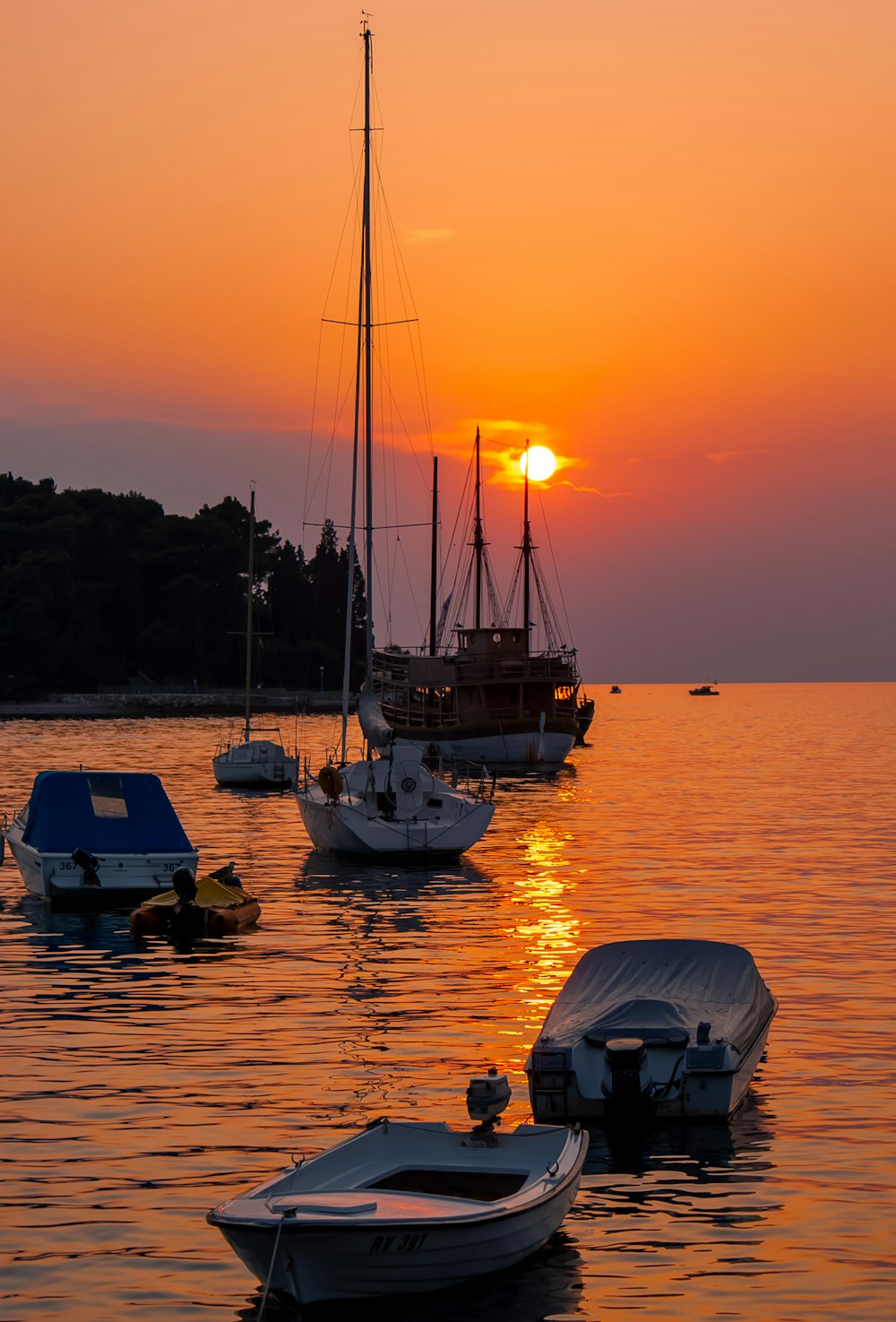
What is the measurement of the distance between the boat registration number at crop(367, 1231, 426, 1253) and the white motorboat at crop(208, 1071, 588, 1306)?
10 millimetres

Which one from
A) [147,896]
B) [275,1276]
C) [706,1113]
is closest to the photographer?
[275,1276]

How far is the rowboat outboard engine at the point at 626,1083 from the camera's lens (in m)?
18.8

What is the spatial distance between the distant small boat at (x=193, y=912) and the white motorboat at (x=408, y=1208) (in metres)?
18.6

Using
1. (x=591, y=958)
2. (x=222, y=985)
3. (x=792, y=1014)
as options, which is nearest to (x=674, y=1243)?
(x=591, y=958)

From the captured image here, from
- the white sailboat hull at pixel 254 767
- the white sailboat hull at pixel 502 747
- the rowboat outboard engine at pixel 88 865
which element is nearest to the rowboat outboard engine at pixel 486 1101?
the rowboat outboard engine at pixel 88 865

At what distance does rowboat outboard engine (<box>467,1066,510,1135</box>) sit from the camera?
15883 millimetres

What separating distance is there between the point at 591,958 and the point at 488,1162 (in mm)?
7822

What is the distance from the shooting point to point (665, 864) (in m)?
50.3

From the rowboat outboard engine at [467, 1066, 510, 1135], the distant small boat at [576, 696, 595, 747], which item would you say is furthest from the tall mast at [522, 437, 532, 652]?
the rowboat outboard engine at [467, 1066, 510, 1135]

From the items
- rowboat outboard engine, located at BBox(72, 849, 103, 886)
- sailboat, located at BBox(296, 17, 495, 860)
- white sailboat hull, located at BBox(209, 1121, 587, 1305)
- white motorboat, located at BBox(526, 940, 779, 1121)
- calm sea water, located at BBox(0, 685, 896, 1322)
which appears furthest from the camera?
sailboat, located at BBox(296, 17, 495, 860)

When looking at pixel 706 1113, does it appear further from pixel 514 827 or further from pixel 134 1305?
pixel 514 827

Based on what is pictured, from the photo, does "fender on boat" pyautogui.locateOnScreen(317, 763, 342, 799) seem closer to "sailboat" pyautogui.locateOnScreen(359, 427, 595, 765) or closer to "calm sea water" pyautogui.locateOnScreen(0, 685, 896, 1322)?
"calm sea water" pyautogui.locateOnScreen(0, 685, 896, 1322)

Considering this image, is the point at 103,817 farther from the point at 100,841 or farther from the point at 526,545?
the point at 526,545

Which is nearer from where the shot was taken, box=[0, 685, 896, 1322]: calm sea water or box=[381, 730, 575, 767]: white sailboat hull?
box=[0, 685, 896, 1322]: calm sea water
